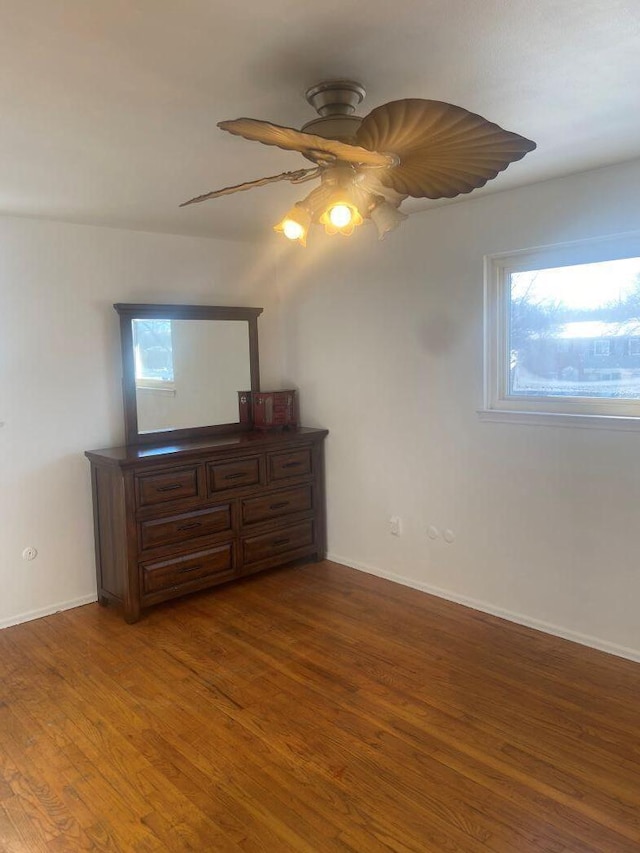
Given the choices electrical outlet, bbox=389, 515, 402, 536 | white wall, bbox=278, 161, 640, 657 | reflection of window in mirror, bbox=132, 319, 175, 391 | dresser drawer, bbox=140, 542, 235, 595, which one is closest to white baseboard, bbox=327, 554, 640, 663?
white wall, bbox=278, 161, 640, 657

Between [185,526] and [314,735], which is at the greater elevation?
[185,526]

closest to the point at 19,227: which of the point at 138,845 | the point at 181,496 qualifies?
the point at 181,496

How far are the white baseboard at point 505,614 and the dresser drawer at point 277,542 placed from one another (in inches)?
12.2

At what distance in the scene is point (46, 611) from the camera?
3621mm

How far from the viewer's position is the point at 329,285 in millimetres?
4191

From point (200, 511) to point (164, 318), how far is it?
1.24 meters

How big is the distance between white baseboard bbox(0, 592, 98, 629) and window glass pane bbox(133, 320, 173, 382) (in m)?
1.38

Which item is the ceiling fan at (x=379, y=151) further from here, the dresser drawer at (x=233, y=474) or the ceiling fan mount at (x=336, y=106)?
the dresser drawer at (x=233, y=474)

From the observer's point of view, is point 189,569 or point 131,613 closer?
point 131,613

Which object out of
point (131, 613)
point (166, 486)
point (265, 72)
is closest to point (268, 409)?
point (166, 486)

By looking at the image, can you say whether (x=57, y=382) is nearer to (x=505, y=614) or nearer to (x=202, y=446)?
(x=202, y=446)

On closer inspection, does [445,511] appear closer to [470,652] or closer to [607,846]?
[470,652]

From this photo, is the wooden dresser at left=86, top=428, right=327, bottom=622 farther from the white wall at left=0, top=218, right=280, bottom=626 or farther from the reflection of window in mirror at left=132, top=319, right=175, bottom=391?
the reflection of window in mirror at left=132, top=319, right=175, bottom=391

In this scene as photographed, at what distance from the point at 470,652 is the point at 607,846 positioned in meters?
1.20
